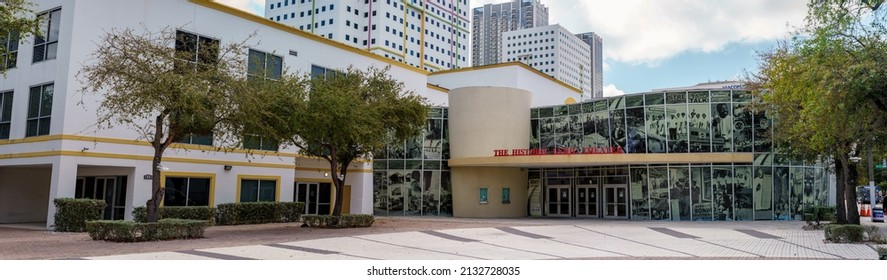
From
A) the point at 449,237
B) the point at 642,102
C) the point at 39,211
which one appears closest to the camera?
the point at 449,237

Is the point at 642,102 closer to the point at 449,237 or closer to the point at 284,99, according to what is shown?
the point at 449,237

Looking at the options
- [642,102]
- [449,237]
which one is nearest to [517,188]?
[642,102]

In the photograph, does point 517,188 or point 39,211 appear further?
point 517,188

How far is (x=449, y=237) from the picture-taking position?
18859 mm

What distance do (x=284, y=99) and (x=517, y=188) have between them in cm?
1647

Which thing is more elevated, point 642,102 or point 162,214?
point 642,102

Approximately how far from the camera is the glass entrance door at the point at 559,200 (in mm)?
33625

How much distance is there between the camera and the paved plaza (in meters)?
14.1

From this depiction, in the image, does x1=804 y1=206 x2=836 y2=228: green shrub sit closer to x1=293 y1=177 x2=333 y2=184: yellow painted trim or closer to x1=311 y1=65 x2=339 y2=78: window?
x1=311 y1=65 x2=339 y2=78: window

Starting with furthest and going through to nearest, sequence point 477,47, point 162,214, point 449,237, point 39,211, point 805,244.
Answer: point 477,47 < point 39,211 < point 162,214 < point 449,237 < point 805,244

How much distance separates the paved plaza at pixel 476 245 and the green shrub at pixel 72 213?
29.7 inches

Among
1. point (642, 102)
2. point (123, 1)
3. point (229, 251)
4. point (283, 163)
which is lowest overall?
point (229, 251)

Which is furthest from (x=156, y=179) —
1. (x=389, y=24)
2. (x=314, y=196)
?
(x=389, y=24)

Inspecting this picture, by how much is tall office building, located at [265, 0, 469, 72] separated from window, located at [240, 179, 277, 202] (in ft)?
243
